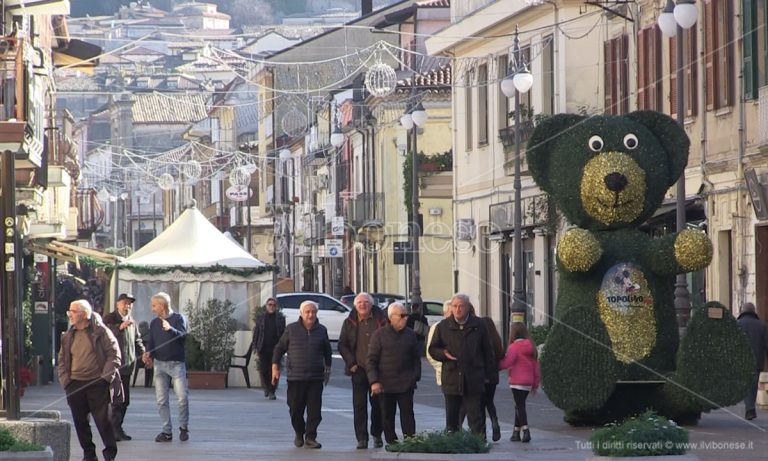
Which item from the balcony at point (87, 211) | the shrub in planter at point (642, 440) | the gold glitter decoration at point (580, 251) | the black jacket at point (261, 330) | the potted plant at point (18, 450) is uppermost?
the balcony at point (87, 211)

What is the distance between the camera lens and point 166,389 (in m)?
20.9

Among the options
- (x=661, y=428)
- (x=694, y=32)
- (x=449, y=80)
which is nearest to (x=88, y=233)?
(x=449, y=80)

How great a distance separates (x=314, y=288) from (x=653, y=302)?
62.2 m

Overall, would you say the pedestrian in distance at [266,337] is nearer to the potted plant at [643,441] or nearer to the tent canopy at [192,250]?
the tent canopy at [192,250]

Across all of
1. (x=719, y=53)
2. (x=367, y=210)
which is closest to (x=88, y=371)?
(x=719, y=53)

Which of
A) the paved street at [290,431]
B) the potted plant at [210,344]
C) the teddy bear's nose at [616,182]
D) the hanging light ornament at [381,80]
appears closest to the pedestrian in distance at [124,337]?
the paved street at [290,431]

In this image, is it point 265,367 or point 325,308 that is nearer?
point 265,367

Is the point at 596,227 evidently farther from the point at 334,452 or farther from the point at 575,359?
the point at 334,452

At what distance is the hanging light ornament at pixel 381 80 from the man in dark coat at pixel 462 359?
2283cm

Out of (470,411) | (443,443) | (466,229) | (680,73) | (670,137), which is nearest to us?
(443,443)

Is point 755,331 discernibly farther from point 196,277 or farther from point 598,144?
point 196,277

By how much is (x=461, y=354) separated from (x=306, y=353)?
2.07 meters

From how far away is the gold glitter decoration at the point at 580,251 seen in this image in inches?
837

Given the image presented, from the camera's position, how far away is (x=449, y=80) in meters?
55.9
